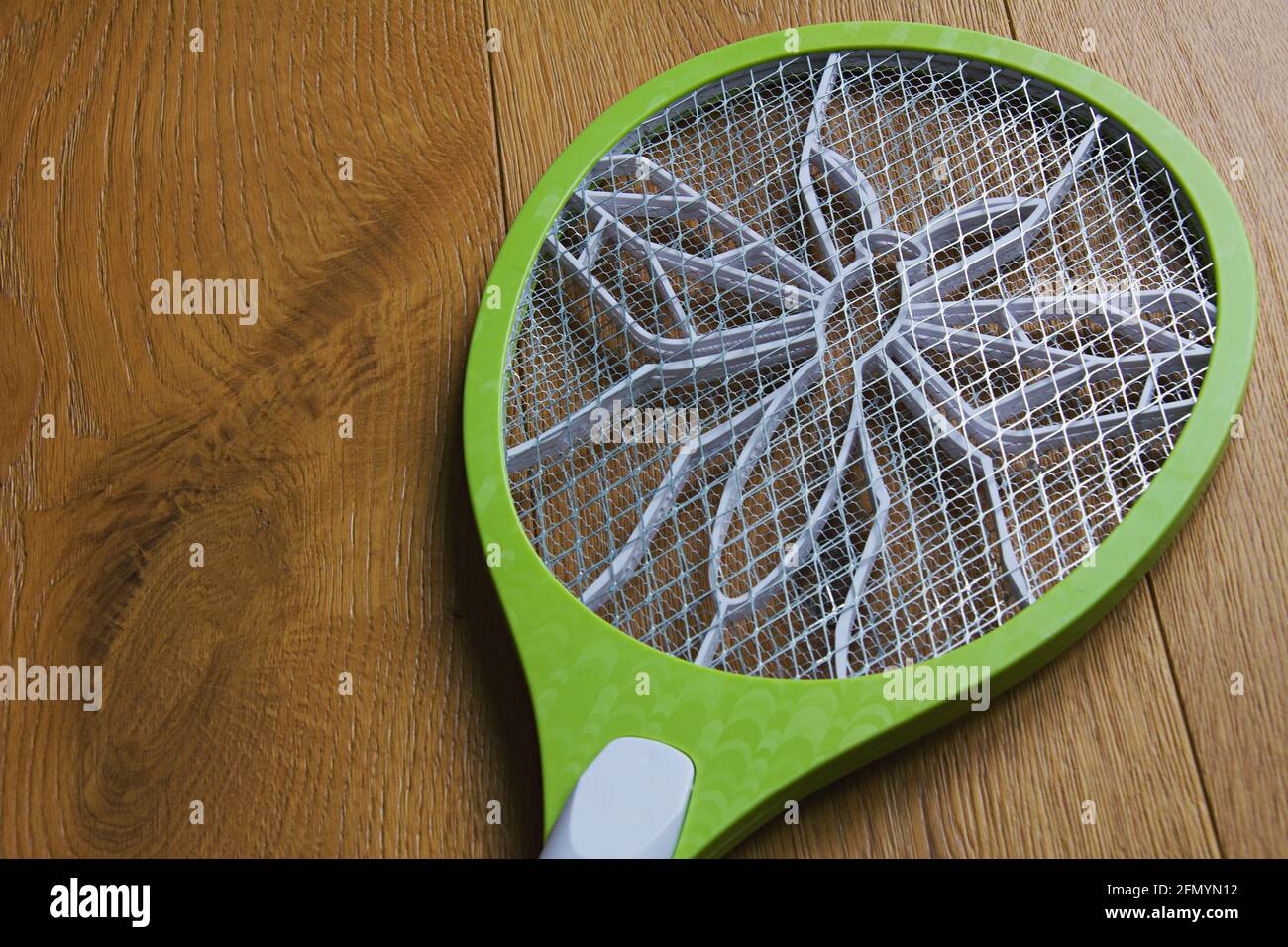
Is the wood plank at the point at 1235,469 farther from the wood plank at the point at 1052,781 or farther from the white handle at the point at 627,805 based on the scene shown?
the white handle at the point at 627,805

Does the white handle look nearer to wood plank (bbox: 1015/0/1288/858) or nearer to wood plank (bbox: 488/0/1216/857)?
wood plank (bbox: 488/0/1216/857)

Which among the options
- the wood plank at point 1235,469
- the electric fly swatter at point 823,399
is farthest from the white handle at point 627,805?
the wood plank at point 1235,469

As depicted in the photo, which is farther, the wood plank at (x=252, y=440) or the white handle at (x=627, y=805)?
the wood plank at (x=252, y=440)

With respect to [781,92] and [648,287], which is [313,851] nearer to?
[648,287]

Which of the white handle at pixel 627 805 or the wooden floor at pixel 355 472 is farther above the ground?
the wooden floor at pixel 355 472

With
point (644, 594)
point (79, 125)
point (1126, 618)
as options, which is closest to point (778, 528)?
point (644, 594)

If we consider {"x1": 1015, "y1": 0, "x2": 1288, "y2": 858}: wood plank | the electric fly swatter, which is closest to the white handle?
the electric fly swatter
